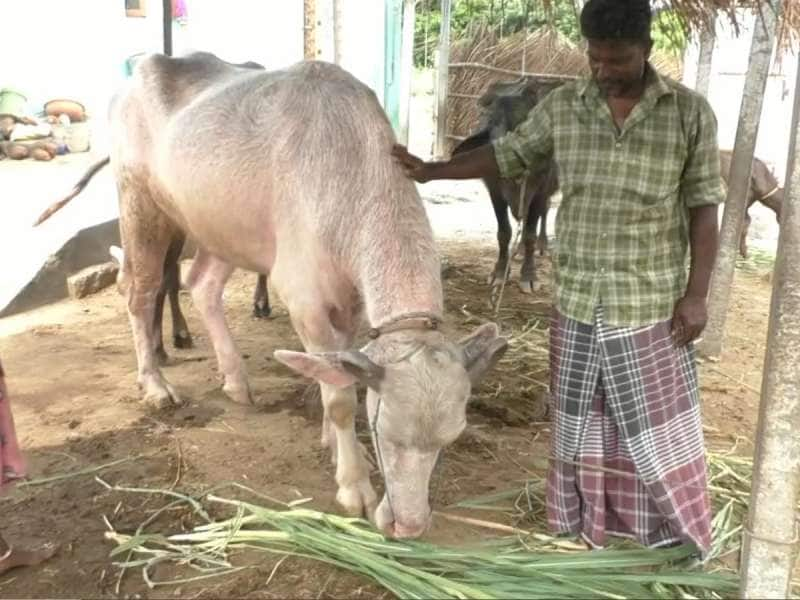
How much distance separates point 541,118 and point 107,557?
2.48 meters

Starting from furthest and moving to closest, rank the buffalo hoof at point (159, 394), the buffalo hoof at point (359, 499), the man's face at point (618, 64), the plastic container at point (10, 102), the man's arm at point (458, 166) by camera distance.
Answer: the plastic container at point (10, 102)
the buffalo hoof at point (159, 394)
the buffalo hoof at point (359, 499)
the man's arm at point (458, 166)
the man's face at point (618, 64)

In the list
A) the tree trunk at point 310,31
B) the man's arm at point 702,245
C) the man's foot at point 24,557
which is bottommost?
the man's foot at point 24,557

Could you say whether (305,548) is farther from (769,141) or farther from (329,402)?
(769,141)

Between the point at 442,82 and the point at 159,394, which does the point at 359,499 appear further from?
the point at 442,82

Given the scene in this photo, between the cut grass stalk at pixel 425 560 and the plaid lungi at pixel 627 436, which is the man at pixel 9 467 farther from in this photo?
the plaid lungi at pixel 627 436

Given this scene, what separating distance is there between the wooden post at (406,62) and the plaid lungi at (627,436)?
376 inches

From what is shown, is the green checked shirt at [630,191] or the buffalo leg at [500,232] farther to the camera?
the buffalo leg at [500,232]

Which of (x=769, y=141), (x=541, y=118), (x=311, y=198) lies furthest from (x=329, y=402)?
(x=769, y=141)

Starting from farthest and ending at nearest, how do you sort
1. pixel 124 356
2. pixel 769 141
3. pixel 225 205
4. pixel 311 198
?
pixel 769 141, pixel 124 356, pixel 225 205, pixel 311 198

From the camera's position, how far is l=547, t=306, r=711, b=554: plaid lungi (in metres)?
2.99

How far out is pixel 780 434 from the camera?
2.55m

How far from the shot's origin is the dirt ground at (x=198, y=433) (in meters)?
3.17

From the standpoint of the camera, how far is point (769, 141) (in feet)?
36.9

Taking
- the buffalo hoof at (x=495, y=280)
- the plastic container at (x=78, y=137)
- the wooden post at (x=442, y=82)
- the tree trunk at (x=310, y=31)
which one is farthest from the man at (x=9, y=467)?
the wooden post at (x=442, y=82)
